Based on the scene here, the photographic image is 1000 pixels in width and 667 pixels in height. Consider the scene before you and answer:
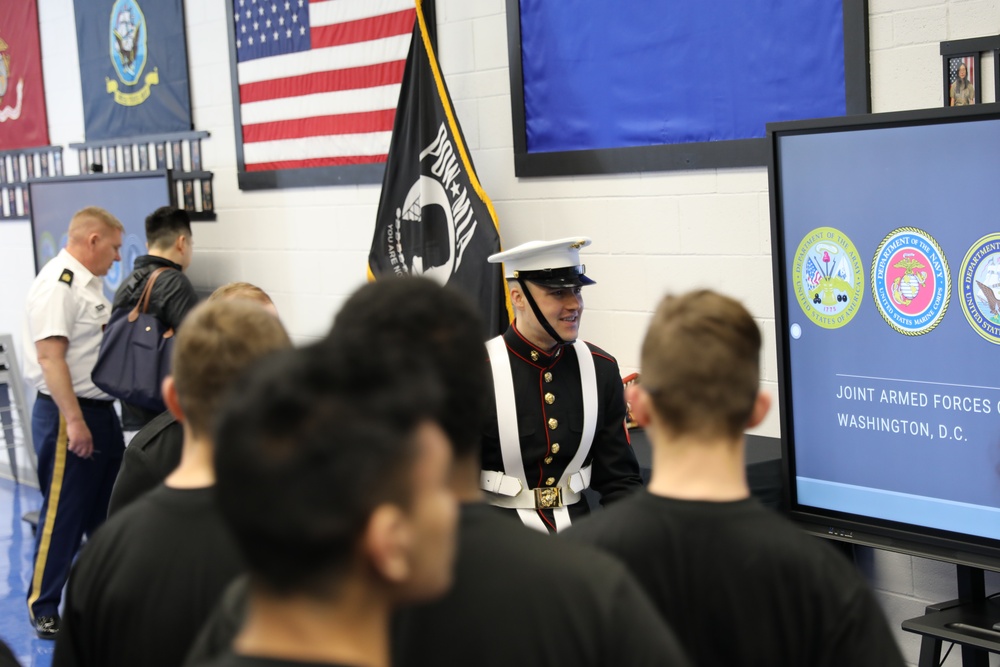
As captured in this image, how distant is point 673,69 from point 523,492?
1.46 m

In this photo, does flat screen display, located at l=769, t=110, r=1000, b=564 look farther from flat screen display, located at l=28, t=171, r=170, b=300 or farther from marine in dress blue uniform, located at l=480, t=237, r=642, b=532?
flat screen display, located at l=28, t=171, r=170, b=300

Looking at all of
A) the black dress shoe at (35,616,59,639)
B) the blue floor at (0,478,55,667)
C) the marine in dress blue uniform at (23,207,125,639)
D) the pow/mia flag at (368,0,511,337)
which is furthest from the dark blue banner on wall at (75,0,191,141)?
the black dress shoe at (35,616,59,639)

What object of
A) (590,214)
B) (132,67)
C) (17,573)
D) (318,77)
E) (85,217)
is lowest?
(17,573)

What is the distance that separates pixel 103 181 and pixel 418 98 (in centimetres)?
233

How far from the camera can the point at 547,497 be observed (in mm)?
2902

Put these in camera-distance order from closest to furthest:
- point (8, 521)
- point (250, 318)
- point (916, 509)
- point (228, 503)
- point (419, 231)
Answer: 1. point (228, 503)
2. point (250, 318)
3. point (916, 509)
4. point (419, 231)
5. point (8, 521)

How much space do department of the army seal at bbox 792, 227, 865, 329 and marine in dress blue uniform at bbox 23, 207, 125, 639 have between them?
309 centimetres

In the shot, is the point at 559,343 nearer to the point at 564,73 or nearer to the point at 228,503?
the point at 564,73

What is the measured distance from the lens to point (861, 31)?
3055 mm

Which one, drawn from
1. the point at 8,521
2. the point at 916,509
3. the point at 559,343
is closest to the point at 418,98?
the point at 559,343

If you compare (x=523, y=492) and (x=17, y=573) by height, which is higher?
(x=523, y=492)

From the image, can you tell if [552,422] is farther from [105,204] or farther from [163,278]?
[105,204]

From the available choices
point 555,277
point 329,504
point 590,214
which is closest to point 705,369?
point 329,504

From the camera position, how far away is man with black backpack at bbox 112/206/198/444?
4750 millimetres
